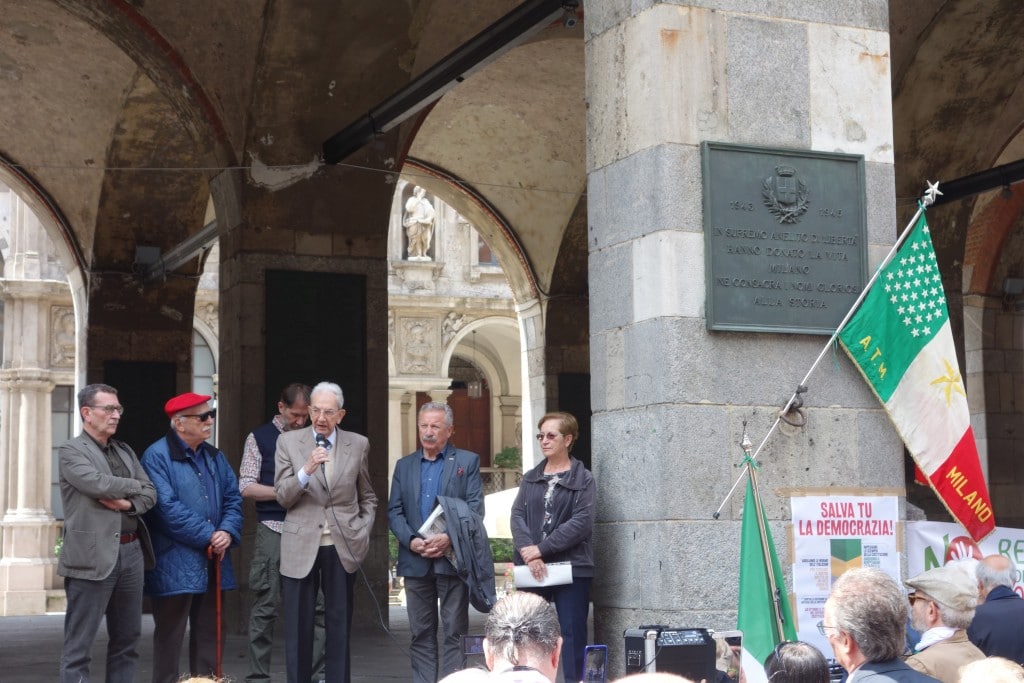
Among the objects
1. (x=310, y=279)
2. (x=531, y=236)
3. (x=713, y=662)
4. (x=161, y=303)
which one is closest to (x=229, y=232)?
(x=310, y=279)

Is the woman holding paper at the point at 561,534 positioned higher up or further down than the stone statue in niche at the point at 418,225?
further down

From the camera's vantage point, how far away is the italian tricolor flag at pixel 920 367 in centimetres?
678

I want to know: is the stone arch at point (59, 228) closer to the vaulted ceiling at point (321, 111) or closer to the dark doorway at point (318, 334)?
the vaulted ceiling at point (321, 111)

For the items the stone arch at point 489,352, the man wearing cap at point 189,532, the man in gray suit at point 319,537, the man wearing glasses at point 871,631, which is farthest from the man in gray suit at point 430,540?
the stone arch at point 489,352

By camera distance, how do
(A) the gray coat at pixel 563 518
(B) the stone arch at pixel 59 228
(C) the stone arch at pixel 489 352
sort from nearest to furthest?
(A) the gray coat at pixel 563 518, (B) the stone arch at pixel 59 228, (C) the stone arch at pixel 489 352

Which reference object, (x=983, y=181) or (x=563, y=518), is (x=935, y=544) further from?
(x=983, y=181)

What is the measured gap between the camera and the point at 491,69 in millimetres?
16312

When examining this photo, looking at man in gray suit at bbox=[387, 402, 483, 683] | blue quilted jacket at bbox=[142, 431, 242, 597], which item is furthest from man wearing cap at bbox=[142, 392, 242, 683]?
man in gray suit at bbox=[387, 402, 483, 683]

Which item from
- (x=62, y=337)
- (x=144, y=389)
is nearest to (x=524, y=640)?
(x=144, y=389)

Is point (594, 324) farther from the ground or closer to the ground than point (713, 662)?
farther from the ground

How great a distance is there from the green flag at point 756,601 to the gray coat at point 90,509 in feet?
Result: 8.94

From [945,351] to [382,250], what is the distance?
687 cm

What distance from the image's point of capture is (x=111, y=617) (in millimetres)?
7188

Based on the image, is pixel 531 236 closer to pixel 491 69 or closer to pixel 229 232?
pixel 491 69
